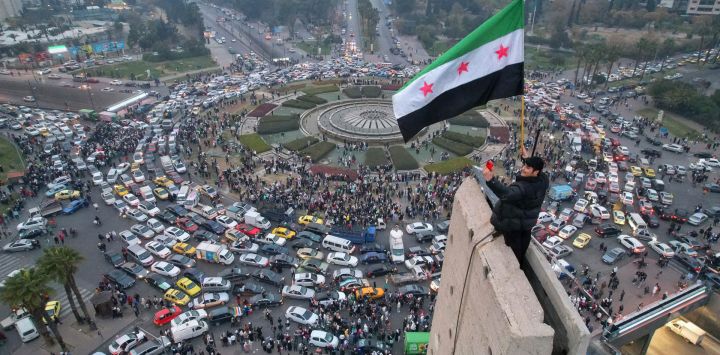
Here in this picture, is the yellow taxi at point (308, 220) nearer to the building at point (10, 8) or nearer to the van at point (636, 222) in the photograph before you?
the van at point (636, 222)

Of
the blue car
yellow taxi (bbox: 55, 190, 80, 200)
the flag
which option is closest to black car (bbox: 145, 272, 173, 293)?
the blue car

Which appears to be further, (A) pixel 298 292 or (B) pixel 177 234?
(B) pixel 177 234

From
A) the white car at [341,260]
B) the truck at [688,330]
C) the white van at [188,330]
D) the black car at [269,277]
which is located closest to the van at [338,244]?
the white car at [341,260]

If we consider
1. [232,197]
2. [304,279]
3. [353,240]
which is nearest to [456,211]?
[304,279]

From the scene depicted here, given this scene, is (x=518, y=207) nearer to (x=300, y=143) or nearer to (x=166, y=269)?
(x=166, y=269)

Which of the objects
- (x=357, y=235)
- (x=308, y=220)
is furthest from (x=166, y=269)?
(x=357, y=235)

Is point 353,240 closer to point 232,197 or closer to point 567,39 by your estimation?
point 232,197
